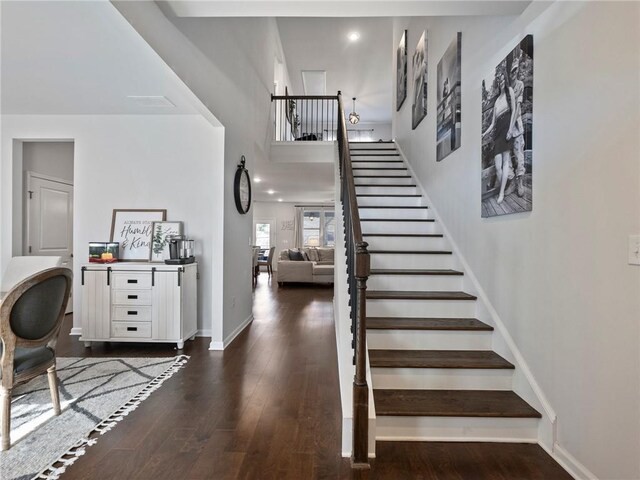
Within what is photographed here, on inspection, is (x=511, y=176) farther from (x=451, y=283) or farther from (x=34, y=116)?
(x=34, y=116)

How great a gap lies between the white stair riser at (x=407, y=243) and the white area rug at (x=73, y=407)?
2.21 metres

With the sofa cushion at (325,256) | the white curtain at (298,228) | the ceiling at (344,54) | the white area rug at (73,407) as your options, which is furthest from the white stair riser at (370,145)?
the white curtain at (298,228)

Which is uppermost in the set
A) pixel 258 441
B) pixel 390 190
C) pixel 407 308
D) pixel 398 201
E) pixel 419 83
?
pixel 419 83

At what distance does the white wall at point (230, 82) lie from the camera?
84.5 inches

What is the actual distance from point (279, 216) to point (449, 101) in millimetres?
9156

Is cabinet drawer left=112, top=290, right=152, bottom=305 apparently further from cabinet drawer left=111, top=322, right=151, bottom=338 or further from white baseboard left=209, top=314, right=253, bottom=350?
white baseboard left=209, top=314, right=253, bottom=350

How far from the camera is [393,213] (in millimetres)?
3967

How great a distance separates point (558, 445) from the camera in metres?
1.73

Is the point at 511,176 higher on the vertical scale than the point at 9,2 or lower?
lower

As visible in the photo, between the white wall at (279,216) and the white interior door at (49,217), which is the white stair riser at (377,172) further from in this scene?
the white wall at (279,216)

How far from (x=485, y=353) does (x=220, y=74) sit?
339 centimetres

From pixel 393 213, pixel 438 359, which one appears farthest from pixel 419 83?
pixel 438 359

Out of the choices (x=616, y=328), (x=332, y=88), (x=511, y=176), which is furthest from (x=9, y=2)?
(x=332, y=88)

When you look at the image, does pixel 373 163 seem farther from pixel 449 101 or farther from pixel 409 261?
pixel 409 261
